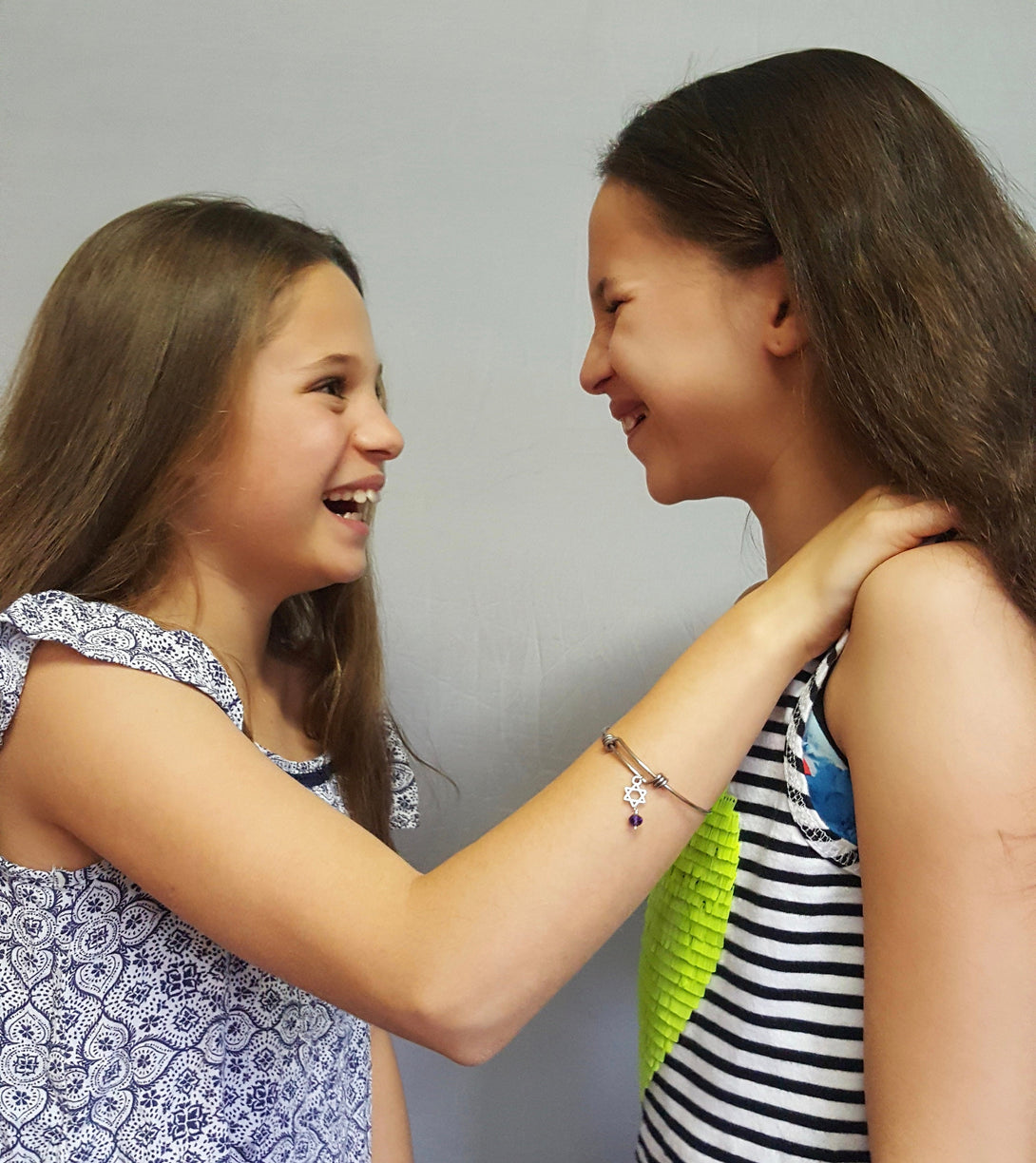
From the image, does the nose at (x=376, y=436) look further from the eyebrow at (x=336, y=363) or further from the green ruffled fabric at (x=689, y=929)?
the green ruffled fabric at (x=689, y=929)

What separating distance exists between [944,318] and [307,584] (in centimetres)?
55

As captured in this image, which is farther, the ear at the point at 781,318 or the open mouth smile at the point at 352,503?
the open mouth smile at the point at 352,503

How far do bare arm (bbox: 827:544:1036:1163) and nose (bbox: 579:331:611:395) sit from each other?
1.10ft

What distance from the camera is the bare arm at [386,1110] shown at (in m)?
1.02

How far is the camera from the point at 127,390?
2.74ft

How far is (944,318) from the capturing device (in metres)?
0.67

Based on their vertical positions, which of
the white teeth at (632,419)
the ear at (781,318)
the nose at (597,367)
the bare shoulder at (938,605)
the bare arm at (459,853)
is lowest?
the bare arm at (459,853)

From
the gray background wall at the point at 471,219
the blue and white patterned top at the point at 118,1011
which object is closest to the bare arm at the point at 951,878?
the blue and white patterned top at the point at 118,1011

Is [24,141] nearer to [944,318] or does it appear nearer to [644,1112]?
[944,318]

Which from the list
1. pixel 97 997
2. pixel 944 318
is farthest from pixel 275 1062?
pixel 944 318

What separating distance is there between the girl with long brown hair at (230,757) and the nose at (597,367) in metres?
0.18

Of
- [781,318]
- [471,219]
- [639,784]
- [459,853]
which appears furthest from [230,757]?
[471,219]

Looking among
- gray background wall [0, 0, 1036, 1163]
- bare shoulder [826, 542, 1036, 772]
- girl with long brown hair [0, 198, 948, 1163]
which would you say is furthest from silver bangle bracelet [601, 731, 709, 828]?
gray background wall [0, 0, 1036, 1163]

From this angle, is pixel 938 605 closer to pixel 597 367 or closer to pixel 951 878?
pixel 951 878
